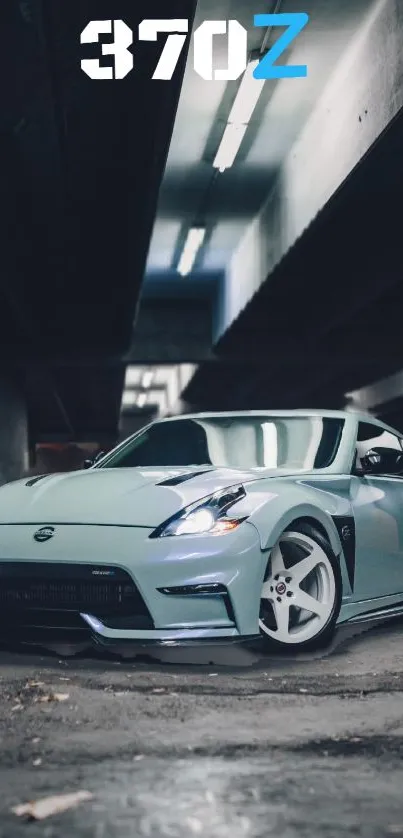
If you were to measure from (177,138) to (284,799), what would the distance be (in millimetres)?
13111

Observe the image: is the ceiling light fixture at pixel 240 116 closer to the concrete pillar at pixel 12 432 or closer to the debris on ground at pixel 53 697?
the debris on ground at pixel 53 697

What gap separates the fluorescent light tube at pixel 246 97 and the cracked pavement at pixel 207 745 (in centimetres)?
811


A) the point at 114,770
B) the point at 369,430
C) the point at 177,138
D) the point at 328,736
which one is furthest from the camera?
the point at 177,138

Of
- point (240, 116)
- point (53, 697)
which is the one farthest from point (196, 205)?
point (53, 697)

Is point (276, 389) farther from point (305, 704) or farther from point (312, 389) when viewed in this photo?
point (305, 704)

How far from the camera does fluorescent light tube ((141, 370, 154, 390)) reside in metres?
41.0

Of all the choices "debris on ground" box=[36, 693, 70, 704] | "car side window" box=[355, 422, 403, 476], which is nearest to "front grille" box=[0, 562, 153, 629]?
"debris on ground" box=[36, 693, 70, 704]

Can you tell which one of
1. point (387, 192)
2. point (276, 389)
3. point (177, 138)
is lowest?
point (276, 389)

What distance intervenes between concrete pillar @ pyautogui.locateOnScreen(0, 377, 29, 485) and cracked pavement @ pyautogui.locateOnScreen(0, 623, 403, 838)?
19.3m

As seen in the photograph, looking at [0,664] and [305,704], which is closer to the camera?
[305,704]

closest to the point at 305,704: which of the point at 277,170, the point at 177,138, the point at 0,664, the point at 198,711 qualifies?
the point at 198,711

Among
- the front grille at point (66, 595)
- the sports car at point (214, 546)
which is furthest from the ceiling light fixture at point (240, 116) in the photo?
the front grille at point (66, 595)

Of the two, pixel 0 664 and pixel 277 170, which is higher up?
pixel 277 170

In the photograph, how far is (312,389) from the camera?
36688 millimetres
